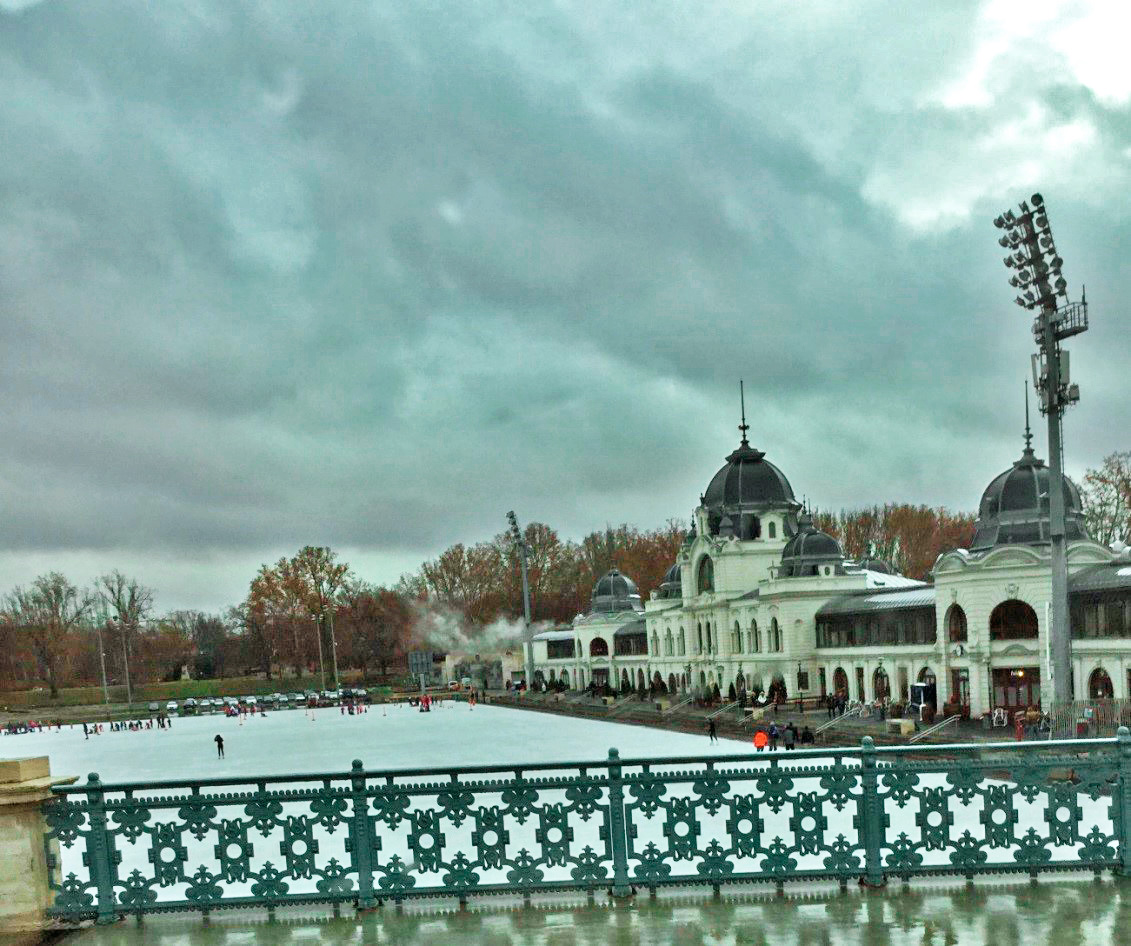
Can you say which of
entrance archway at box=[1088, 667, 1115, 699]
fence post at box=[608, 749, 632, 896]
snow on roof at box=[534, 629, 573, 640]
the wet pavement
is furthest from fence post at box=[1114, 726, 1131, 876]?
snow on roof at box=[534, 629, 573, 640]

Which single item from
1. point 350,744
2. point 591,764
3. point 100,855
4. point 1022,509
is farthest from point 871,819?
point 350,744

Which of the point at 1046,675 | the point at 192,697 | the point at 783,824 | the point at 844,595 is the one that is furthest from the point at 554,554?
the point at 783,824

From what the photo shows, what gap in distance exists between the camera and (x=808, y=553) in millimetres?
55094

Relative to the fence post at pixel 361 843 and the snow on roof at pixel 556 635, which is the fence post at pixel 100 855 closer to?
the fence post at pixel 361 843

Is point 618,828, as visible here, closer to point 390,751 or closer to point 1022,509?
point 390,751

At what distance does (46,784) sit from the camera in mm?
7473

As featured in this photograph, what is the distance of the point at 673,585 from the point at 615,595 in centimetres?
1358

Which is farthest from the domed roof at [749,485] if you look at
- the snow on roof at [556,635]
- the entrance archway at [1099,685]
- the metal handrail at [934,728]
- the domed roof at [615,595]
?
the snow on roof at [556,635]

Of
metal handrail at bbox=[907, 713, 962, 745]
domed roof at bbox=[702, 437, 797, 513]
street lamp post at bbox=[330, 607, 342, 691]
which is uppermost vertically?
domed roof at bbox=[702, 437, 797, 513]

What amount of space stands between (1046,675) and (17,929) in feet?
117

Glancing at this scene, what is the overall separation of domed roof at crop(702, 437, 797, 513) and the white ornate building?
78mm

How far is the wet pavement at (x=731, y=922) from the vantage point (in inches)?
258

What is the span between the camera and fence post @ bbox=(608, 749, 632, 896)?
7414mm

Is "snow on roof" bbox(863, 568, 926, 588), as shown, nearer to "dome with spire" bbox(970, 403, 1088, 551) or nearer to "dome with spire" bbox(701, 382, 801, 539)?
"dome with spire" bbox(701, 382, 801, 539)
